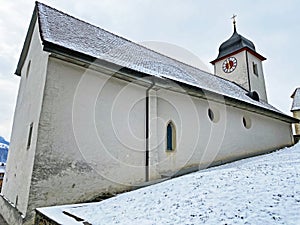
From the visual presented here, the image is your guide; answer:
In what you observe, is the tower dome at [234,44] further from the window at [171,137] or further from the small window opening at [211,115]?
the window at [171,137]

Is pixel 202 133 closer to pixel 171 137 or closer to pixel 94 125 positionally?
pixel 171 137

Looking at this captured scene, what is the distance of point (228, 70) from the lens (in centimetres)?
1898

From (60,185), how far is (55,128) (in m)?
1.47

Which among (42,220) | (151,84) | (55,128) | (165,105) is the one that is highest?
(151,84)

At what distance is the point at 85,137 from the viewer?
6.27 meters

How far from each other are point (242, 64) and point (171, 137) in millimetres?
12468

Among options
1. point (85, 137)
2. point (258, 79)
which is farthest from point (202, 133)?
point (258, 79)

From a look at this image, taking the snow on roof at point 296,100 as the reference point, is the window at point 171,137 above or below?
below

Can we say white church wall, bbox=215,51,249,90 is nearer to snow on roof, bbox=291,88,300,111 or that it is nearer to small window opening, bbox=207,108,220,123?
small window opening, bbox=207,108,220,123

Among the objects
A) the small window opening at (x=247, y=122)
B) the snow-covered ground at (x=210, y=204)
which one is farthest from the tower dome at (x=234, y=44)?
the snow-covered ground at (x=210, y=204)

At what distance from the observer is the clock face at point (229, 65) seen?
18516mm

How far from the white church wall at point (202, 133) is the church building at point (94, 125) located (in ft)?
0.14

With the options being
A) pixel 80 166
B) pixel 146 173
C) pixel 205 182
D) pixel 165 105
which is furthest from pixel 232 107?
pixel 80 166

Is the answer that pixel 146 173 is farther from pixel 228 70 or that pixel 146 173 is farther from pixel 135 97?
pixel 228 70
